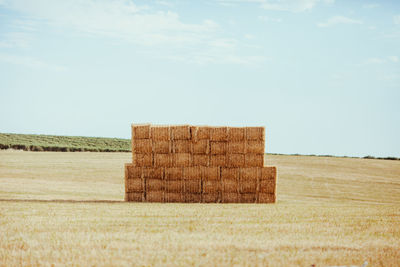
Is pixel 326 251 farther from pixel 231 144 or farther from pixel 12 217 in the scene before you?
pixel 231 144

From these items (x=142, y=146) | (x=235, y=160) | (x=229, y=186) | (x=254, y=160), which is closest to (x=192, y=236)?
(x=229, y=186)

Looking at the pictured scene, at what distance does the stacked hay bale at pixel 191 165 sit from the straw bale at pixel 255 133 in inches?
2.9

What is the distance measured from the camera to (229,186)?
60.5 feet

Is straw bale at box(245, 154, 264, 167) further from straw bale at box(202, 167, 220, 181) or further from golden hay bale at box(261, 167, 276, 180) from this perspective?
straw bale at box(202, 167, 220, 181)

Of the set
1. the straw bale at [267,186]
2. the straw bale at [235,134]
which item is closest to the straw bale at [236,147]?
the straw bale at [235,134]

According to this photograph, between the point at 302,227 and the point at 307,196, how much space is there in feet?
39.4

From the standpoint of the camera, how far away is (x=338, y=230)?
425 inches

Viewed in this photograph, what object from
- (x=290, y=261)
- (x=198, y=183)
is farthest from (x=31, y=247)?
(x=198, y=183)

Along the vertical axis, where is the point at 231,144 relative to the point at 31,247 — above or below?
above

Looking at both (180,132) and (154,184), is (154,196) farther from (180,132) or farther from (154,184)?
(180,132)

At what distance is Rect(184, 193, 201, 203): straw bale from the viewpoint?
18.4 meters

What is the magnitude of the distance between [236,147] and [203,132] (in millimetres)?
1258

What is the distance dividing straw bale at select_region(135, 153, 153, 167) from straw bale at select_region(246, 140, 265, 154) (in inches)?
133

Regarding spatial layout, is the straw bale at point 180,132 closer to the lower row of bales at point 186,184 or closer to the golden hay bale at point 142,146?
the golden hay bale at point 142,146
